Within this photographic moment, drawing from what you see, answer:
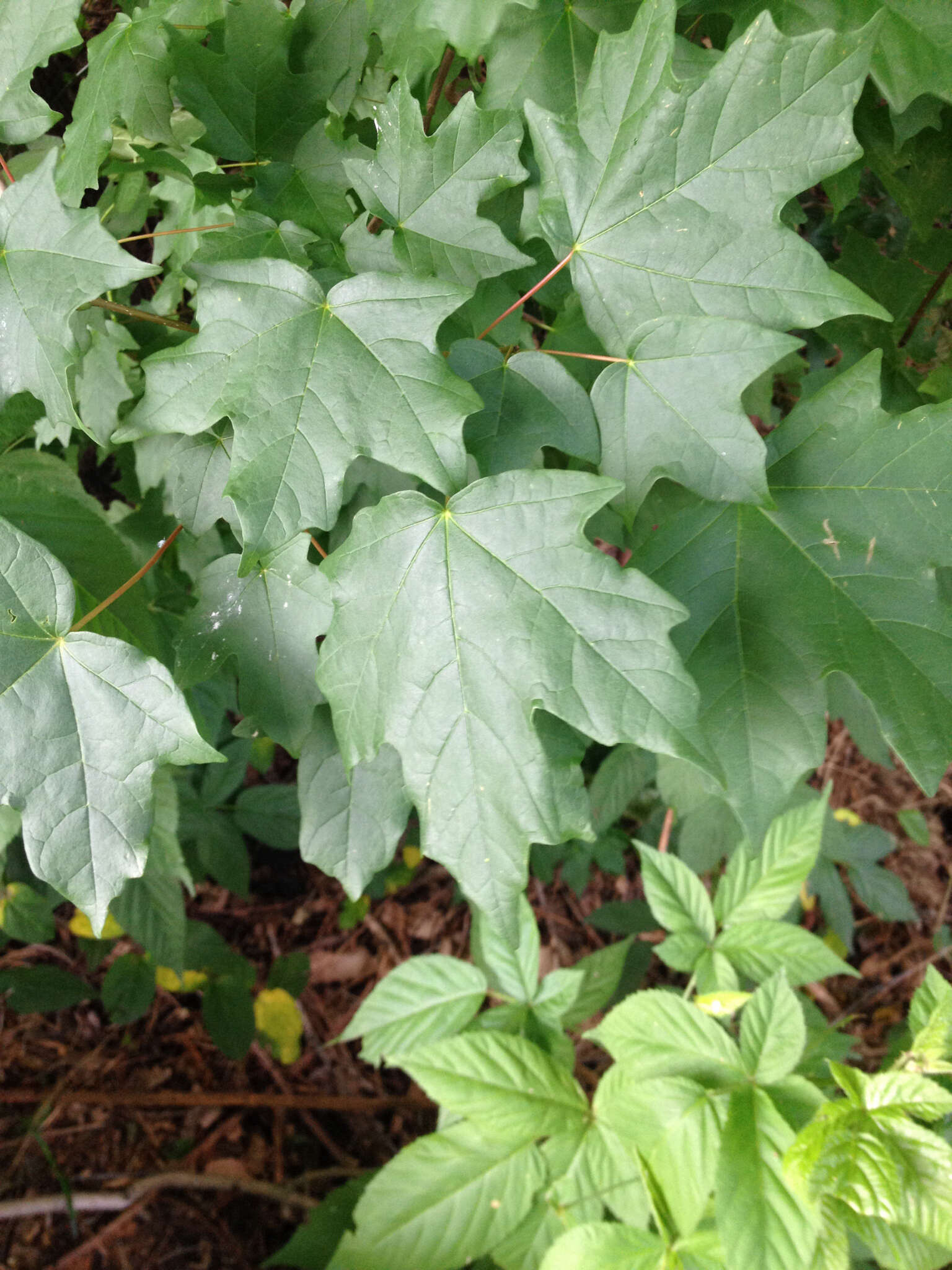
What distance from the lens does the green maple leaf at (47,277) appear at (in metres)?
0.75

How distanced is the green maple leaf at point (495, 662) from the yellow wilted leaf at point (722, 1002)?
599mm

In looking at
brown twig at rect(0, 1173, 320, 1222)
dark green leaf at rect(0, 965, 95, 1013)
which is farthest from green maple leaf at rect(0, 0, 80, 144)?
brown twig at rect(0, 1173, 320, 1222)

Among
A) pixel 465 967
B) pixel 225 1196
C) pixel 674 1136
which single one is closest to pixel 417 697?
pixel 674 1136

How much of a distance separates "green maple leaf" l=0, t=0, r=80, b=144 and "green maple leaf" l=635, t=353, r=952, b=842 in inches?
30.1

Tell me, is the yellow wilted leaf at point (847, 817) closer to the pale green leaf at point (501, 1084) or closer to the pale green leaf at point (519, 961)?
the pale green leaf at point (519, 961)

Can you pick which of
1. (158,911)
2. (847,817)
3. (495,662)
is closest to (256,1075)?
(158,911)

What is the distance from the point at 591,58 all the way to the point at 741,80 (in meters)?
0.20

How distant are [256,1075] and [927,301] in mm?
2246

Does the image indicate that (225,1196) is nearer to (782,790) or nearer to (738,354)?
(782,790)

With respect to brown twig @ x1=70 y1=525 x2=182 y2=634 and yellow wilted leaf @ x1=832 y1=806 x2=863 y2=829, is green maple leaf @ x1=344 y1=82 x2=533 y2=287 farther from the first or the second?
yellow wilted leaf @ x1=832 y1=806 x2=863 y2=829

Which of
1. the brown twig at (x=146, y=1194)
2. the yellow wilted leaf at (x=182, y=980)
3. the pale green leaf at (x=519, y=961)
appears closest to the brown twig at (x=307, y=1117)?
the brown twig at (x=146, y=1194)

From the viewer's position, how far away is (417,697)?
2.55 feet

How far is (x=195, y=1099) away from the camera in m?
2.04

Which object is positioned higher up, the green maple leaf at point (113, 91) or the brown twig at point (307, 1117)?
the green maple leaf at point (113, 91)
